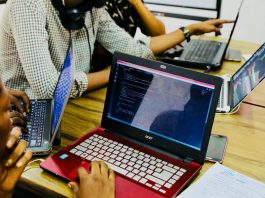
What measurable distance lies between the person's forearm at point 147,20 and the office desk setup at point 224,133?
67 centimetres

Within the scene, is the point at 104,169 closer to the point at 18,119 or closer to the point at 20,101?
the point at 18,119

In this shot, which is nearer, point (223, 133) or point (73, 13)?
point (223, 133)

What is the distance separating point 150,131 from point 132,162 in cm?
11

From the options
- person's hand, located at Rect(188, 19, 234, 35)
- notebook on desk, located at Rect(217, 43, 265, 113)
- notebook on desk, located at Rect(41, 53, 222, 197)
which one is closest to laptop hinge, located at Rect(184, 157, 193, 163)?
notebook on desk, located at Rect(41, 53, 222, 197)

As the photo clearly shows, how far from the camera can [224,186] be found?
98cm

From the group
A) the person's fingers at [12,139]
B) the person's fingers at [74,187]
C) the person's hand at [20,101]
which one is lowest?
the person's fingers at [74,187]

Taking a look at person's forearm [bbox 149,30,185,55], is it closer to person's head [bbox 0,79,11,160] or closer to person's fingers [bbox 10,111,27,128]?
person's fingers [bbox 10,111,27,128]

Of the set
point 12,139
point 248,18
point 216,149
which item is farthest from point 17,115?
point 248,18

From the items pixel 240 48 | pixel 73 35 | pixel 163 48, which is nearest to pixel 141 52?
pixel 163 48

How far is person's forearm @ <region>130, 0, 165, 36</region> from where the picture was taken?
203 cm

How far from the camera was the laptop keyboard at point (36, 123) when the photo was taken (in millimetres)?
1121

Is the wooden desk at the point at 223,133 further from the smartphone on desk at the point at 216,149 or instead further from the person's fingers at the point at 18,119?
the person's fingers at the point at 18,119

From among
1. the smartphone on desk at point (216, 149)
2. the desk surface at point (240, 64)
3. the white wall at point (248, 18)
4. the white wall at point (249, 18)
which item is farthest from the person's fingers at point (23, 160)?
the white wall at point (248, 18)

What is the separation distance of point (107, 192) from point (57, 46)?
68 cm
